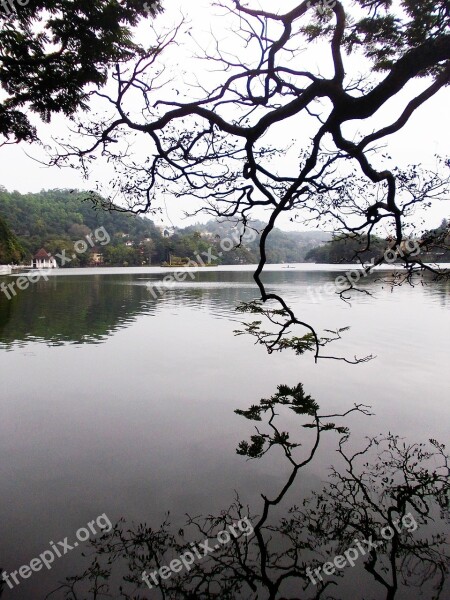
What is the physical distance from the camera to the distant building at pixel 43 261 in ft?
170

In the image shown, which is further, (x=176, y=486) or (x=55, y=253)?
(x=55, y=253)

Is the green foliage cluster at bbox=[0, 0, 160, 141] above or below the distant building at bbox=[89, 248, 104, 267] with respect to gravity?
above

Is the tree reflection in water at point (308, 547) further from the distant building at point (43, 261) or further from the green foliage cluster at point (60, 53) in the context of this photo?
the distant building at point (43, 261)

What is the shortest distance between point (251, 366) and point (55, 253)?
48054mm

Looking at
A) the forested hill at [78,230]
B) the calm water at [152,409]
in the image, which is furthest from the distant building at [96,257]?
the calm water at [152,409]

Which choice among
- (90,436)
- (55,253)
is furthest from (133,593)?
(55,253)

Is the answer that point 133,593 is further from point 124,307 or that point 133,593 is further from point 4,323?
point 124,307

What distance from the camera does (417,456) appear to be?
4.13 meters

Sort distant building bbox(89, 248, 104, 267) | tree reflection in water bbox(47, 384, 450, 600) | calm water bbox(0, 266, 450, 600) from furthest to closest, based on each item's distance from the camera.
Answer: distant building bbox(89, 248, 104, 267) < calm water bbox(0, 266, 450, 600) < tree reflection in water bbox(47, 384, 450, 600)

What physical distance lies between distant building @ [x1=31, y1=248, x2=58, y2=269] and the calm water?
4168cm

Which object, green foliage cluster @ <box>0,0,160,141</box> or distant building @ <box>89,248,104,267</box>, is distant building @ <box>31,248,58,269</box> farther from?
green foliage cluster @ <box>0,0,160,141</box>

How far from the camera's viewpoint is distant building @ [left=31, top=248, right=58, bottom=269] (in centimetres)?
5172

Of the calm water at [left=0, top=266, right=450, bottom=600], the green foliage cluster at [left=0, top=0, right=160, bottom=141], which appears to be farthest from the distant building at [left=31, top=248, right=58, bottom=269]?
the green foliage cluster at [left=0, top=0, right=160, bottom=141]

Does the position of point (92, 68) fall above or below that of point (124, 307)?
above
